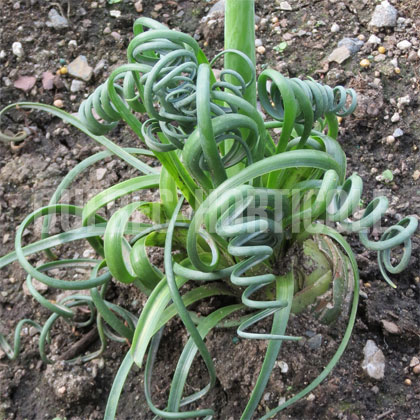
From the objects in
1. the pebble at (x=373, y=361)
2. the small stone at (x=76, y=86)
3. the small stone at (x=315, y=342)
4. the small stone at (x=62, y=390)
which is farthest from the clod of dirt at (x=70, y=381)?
the small stone at (x=76, y=86)

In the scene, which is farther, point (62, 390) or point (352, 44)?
point (352, 44)

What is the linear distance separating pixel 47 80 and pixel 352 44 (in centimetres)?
91

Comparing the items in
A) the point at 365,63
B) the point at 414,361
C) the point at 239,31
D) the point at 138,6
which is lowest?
the point at 414,361

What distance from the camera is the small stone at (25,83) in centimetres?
177

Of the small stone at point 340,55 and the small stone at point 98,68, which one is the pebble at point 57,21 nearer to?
the small stone at point 98,68

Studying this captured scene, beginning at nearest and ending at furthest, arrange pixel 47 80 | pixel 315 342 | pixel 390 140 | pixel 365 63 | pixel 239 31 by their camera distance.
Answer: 1. pixel 239 31
2. pixel 315 342
3. pixel 390 140
4. pixel 365 63
5. pixel 47 80

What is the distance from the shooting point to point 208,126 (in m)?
0.86

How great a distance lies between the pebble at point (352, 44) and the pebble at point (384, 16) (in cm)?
8

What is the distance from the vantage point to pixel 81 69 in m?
1.81

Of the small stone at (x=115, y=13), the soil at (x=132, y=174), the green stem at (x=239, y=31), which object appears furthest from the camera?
the small stone at (x=115, y=13)

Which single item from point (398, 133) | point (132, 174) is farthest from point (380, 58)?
point (132, 174)

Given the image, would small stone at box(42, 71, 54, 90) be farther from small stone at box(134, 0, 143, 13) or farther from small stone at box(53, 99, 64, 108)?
small stone at box(134, 0, 143, 13)

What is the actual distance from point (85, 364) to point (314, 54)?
3.56 ft

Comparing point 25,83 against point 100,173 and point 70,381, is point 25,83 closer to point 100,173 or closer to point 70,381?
point 100,173
